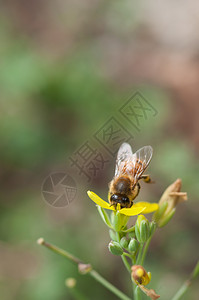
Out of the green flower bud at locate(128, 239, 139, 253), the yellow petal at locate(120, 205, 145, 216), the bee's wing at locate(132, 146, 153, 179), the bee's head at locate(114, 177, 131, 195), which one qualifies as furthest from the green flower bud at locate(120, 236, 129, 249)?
the bee's wing at locate(132, 146, 153, 179)

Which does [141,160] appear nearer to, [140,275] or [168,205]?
[168,205]

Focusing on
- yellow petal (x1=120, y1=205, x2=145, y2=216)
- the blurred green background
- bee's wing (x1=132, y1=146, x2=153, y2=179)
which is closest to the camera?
yellow petal (x1=120, y1=205, x2=145, y2=216)

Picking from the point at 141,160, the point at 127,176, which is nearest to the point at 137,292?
the point at 127,176

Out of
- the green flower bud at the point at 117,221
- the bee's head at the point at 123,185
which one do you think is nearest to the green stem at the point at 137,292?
the green flower bud at the point at 117,221

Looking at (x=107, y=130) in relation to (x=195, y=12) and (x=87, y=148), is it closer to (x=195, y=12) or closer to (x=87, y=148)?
(x=87, y=148)

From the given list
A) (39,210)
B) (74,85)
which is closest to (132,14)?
(74,85)

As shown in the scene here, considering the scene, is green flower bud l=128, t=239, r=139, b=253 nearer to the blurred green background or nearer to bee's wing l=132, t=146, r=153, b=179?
bee's wing l=132, t=146, r=153, b=179

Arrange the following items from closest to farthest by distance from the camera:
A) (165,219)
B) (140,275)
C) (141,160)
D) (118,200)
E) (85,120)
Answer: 1. (140,275)
2. (118,200)
3. (165,219)
4. (141,160)
5. (85,120)
